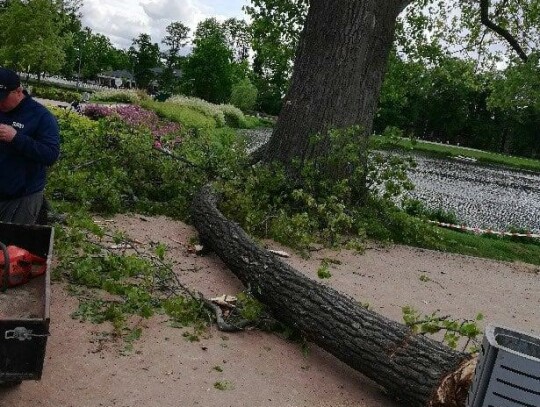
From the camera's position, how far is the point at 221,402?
3.94m

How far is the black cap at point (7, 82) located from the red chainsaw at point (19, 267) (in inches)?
49.8

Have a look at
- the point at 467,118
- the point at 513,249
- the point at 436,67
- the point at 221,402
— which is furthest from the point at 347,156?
the point at 467,118

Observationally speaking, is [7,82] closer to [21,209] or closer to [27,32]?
[21,209]

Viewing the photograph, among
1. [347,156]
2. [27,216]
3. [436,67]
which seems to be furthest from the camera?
[436,67]

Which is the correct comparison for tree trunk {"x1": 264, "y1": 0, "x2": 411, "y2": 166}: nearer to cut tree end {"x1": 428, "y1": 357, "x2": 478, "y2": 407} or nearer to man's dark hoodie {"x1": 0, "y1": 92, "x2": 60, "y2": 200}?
man's dark hoodie {"x1": 0, "y1": 92, "x2": 60, "y2": 200}

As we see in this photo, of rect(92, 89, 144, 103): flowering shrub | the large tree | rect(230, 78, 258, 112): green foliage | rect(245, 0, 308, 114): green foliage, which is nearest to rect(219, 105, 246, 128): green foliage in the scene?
rect(92, 89, 144, 103): flowering shrub

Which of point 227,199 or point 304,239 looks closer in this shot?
point 304,239

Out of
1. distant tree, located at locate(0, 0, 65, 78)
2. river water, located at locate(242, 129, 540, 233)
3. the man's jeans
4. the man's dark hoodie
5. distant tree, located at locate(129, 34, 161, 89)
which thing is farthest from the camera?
distant tree, located at locate(129, 34, 161, 89)

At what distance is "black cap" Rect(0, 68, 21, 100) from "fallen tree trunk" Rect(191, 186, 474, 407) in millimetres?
2648

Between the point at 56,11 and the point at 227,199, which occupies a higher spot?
the point at 56,11

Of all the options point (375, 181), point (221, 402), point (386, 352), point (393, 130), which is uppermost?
point (393, 130)

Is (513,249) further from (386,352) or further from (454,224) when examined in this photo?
(386,352)

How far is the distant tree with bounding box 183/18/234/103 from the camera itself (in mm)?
60500

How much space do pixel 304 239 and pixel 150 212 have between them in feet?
8.27
